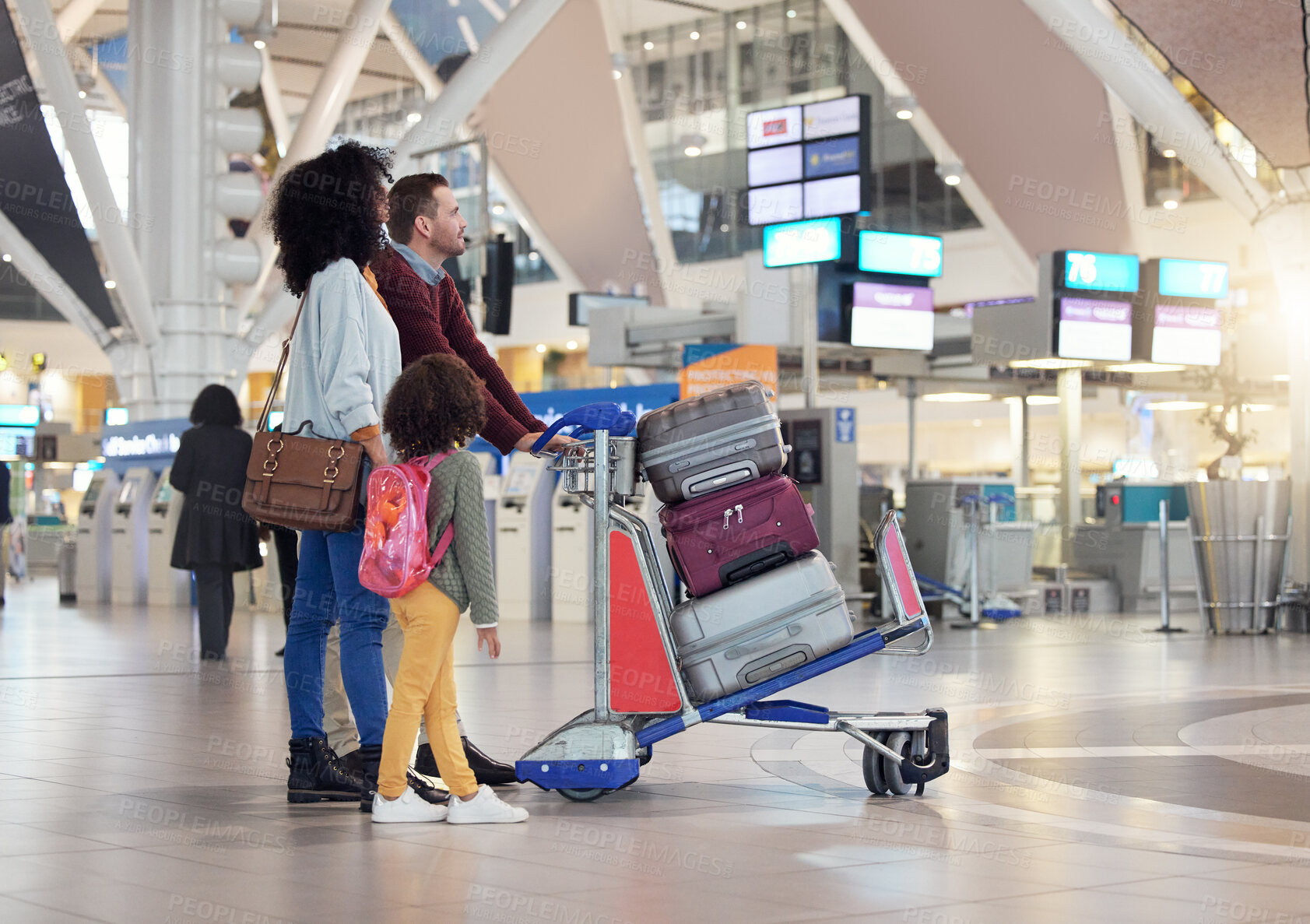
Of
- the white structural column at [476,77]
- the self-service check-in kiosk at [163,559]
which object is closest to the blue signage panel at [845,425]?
the white structural column at [476,77]

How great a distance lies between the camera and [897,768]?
4602 mm

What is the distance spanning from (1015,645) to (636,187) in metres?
23.8

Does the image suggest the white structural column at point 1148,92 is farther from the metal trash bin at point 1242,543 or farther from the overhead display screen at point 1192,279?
the overhead display screen at point 1192,279

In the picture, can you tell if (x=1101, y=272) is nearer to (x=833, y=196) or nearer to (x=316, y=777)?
(x=833, y=196)

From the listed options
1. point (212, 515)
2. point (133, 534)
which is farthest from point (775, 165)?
point (133, 534)

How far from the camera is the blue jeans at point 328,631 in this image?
436 cm

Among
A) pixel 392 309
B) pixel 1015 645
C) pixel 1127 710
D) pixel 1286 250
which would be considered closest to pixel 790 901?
pixel 392 309

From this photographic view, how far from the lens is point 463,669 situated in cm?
905

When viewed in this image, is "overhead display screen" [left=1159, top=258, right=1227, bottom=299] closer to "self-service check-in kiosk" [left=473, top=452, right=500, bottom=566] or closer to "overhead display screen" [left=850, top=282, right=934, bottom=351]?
→ "overhead display screen" [left=850, top=282, right=934, bottom=351]

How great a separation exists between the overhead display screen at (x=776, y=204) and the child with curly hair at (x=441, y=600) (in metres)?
11.4

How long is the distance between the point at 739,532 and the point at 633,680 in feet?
1.77

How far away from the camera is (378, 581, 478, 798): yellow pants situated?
4.12 m

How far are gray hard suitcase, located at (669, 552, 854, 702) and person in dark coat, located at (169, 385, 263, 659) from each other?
585 cm

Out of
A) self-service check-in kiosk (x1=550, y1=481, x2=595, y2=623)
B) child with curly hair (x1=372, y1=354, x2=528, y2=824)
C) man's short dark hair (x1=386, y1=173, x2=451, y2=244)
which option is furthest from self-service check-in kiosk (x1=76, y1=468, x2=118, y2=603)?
child with curly hair (x1=372, y1=354, x2=528, y2=824)
